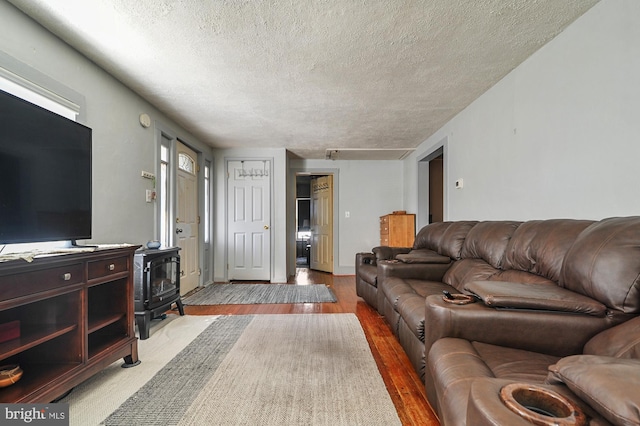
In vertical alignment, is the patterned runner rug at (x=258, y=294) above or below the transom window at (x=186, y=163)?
below

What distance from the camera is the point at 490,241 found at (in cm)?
222

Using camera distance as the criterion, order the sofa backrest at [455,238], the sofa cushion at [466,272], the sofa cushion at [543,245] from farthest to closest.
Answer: the sofa backrest at [455,238] → the sofa cushion at [466,272] → the sofa cushion at [543,245]

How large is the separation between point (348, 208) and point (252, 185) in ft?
6.47

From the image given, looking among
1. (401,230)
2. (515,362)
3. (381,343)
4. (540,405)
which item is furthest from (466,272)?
(401,230)

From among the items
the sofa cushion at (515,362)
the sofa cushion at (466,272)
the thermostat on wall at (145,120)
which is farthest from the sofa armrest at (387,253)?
the thermostat on wall at (145,120)

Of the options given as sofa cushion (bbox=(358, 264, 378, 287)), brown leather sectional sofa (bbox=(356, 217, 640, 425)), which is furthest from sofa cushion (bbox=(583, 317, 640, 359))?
sofa cushion (bbox=(358, 264, 378, 287))

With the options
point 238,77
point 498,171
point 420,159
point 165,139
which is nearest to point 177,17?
point 238,77

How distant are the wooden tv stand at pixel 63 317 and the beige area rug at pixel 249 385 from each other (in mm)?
213

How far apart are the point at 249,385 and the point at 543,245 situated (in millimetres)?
1946

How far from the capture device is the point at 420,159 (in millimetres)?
4793

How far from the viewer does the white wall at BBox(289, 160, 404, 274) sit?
5.77 metres

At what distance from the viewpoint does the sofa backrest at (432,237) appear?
3.16 metres
